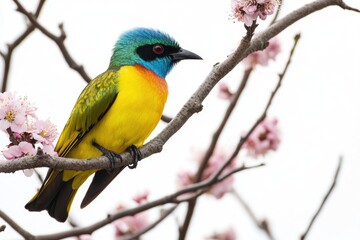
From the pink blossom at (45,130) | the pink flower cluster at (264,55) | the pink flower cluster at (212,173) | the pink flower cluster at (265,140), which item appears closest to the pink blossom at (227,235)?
the pink flower cluster at (212,173)

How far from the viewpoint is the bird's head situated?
211 inches

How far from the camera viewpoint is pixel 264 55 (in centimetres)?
586

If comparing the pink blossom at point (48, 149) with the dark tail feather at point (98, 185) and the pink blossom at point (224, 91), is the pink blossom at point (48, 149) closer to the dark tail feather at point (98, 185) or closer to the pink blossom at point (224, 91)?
the dark tail feather at point (98, 185)

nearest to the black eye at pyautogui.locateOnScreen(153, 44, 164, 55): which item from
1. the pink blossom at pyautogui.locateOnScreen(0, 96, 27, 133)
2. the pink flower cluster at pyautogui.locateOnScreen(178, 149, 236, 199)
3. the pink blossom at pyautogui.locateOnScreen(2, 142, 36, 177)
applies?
the pink flower cluster at pyautogui.locateOnScreen(178, 149, 236, 199)

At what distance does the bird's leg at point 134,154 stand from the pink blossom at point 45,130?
915 mm

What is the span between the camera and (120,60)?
5.41m

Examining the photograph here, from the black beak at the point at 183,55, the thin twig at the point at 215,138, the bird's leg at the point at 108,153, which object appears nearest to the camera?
the bird's leg at the point at 108,153

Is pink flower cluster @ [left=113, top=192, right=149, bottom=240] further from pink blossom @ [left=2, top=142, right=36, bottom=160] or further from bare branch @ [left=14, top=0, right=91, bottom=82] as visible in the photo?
pink blossom @ [left=2, top=142, right=36, bottom=160]

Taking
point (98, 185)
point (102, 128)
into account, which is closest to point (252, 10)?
point (102, 128)

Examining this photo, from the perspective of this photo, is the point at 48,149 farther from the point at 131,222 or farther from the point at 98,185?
the point at 131,222

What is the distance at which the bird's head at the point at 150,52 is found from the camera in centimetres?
536

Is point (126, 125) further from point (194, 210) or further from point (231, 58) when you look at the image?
point (231, 58)

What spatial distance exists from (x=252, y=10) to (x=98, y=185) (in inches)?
79.5

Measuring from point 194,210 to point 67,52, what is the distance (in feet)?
4.66
